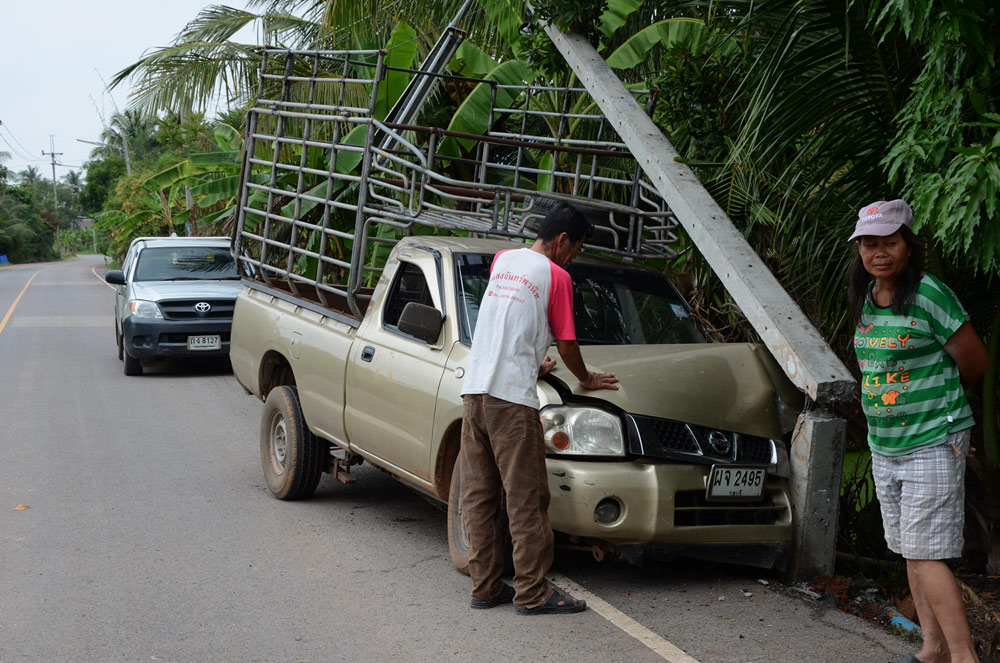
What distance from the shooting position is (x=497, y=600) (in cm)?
516

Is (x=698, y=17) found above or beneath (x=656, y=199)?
above

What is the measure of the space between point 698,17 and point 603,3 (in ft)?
9.50

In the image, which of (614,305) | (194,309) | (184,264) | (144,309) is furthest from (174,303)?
(614,305)

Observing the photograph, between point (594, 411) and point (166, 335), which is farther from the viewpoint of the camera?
point (166, 335)

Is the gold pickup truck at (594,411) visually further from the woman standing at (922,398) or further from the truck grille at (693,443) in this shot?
the woman standing at (922,398)

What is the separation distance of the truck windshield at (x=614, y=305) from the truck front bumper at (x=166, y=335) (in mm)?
8222

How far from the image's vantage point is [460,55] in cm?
1251

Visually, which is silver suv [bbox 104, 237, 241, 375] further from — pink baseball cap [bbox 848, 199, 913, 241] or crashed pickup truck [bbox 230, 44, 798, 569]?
pink baseball cap [bbox 848, 199, 913, 241]

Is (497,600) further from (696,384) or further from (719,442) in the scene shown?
(696,384)

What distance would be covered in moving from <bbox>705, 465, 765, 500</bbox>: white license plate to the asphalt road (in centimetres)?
55

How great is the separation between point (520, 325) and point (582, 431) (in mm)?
603

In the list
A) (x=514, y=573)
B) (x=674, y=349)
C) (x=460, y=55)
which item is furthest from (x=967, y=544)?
(x=460, y=55)

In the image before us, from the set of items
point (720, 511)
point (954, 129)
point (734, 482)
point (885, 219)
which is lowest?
point (720, 511)

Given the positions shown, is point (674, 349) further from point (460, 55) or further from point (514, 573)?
point (460, 55)
